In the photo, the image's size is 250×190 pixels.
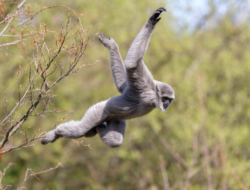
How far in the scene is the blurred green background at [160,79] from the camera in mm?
22406

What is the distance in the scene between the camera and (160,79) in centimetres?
2423

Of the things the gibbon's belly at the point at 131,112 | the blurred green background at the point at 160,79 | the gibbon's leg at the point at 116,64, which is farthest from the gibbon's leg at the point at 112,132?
the blurred green background at the point at 160,79

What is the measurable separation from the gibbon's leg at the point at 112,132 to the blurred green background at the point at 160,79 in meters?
14.7

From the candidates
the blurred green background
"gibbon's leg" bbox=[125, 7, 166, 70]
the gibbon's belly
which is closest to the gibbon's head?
the gibbon's belly

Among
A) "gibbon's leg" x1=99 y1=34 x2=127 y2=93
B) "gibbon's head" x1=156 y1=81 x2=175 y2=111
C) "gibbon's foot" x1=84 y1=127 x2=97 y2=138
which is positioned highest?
"gibbon's leg" x1=99 y1=34 x2=127 y2=93

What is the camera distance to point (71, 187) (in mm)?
26844

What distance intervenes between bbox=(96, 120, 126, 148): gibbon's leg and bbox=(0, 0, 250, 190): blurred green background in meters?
14.7

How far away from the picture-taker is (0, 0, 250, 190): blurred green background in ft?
73.5

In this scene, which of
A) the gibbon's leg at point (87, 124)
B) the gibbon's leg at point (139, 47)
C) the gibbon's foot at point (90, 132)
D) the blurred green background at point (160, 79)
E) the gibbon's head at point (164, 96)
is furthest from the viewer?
the blurred green background at point (160, 79)

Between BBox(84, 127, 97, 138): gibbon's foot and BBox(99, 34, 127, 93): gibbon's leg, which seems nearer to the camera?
BBox(99, 34, 127, 93): gibbon's leg

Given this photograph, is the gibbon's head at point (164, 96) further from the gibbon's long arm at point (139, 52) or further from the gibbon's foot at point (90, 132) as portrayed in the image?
the gibbon's foot at point (90, 132)

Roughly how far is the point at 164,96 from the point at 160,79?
58.1 ft

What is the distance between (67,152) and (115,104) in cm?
1780

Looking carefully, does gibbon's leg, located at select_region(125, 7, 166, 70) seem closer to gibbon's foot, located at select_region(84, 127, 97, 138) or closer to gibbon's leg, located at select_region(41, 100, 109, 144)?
gibbon's leg, located at select_region(41, 100, 109, 144)
